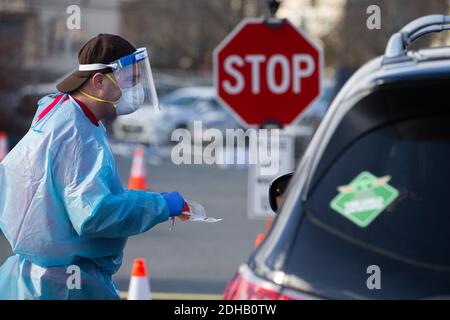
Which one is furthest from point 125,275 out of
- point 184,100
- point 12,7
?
point 12,7

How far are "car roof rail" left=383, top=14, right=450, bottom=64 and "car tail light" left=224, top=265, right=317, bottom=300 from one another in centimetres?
72

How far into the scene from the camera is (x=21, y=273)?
13.8ft

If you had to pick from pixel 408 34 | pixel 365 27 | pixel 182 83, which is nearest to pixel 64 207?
pixel 408 34

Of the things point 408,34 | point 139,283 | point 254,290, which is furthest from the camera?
point 139,283

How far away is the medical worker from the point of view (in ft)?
13.3

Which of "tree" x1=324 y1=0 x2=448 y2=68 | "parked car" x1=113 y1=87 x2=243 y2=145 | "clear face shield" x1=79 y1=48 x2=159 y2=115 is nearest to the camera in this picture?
"clear face shield" x1=79 y1=48 x2=159 y2=115

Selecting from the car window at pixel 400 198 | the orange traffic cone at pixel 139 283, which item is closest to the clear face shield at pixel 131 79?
the car window at pixel 400 198

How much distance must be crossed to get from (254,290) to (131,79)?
1438 millimetres

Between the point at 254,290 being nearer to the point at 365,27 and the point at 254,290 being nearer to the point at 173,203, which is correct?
the point at 173,203

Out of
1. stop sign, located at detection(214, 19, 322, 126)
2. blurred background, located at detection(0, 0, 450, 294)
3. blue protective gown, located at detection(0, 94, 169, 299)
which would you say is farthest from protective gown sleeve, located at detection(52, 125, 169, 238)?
blurred background, located at detection(0, 0, 450, 294)

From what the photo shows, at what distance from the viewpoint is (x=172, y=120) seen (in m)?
35.1

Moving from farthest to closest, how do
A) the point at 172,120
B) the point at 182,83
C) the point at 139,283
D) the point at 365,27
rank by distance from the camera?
1. the point at 182,83
2. the point at 365,27
3. the point at 172,120
4. the point at 139,283

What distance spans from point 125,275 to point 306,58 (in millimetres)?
2845

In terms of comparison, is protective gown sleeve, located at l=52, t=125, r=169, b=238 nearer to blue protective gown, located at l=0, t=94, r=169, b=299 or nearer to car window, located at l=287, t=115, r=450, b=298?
blue protective gown, located at l=0, t=94, r=169, b=299
